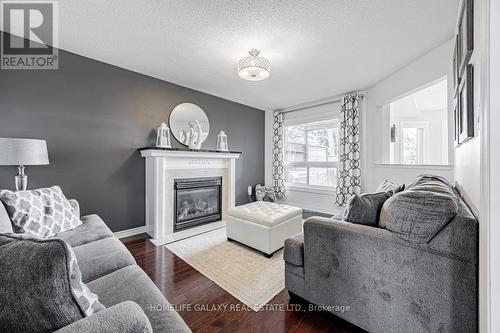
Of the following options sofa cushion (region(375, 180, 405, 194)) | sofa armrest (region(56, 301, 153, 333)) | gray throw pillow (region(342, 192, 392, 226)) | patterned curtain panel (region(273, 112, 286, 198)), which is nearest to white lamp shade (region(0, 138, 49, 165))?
sofa armrest (region(56, 301, 153, 333))

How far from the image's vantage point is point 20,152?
185 cm

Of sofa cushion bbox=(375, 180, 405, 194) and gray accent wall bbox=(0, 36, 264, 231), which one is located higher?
gray accent wall bbox=(0, 36, 264, 231)

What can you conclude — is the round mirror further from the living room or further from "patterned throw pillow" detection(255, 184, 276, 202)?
"patterned throw pillow" detection(255, 184, 276, 202)

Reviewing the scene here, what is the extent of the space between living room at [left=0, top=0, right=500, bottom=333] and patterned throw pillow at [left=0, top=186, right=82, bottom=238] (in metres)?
0.01

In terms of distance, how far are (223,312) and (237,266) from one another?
62 cm

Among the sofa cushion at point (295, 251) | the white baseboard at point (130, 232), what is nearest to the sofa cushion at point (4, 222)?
the white baseboard at point (130, 232)

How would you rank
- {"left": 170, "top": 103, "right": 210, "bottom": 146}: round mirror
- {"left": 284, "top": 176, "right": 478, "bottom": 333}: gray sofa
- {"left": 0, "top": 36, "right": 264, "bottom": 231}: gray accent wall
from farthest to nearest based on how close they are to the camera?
1. {"left": 170, "top": 103, "right": 210, "bottom": 146}: round mirror
2. {"left": 0, "top": 36, "right": 264, "bottom": 231}: gray accent wall
3. {"left": 284, "top": 176, "right": 478, "bottom": 333}: gray sofa

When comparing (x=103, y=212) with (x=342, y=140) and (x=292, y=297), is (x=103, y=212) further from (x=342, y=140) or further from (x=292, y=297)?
(x=342, y=140)

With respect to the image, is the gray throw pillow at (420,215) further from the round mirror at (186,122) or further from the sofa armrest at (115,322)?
the round mirror at (186,122)

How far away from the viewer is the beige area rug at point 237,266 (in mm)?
1733

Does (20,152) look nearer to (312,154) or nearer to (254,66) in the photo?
(254,66)

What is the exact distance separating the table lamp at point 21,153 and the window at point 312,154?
4258mm

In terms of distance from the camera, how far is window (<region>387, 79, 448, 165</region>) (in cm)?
492

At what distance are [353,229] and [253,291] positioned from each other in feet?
3.33
